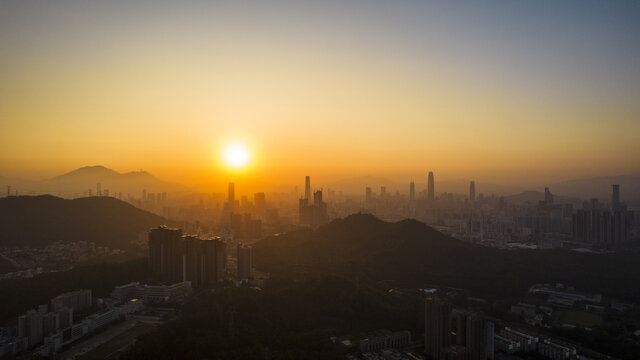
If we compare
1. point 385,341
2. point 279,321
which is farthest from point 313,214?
point 385,341

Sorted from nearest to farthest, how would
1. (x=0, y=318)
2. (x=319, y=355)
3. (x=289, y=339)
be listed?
(x=319, y=355) < (x=289, y=339) < (x=0, y=318)

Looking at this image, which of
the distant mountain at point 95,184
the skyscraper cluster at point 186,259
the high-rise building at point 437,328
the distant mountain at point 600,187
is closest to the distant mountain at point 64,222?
the distant mountain at point 95,184

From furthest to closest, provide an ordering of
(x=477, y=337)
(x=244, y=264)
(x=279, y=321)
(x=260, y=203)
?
(x=260, y=203) < (x=244, y=264) < (x=279, y=321) < (x=477, y=337)

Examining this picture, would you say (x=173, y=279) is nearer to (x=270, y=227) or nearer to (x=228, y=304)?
(x=228, y=304)

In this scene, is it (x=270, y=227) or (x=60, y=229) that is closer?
(x=60, y=229)

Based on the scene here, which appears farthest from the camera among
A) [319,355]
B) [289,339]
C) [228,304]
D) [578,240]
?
[578,240]

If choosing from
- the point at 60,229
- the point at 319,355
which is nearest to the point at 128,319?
the point at 319,355

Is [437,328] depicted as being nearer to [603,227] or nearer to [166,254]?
[166,254]
